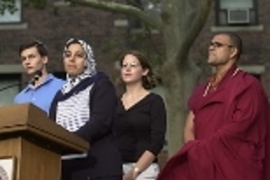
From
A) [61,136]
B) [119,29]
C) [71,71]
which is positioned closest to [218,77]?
[71,71]

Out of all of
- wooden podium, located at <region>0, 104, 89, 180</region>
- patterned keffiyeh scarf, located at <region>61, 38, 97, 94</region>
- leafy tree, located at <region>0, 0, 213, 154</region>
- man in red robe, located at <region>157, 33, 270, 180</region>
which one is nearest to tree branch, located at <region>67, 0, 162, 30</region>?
leafy tree, located at <region>0, 0, 213, 154</region>

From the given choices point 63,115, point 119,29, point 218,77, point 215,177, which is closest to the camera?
point 63,115

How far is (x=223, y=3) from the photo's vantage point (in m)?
19.5

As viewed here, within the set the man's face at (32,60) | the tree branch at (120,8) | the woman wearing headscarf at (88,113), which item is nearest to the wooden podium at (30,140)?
the woman wearing headscarf at (88,113)

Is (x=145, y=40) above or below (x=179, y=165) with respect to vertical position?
above

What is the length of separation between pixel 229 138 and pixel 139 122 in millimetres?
752

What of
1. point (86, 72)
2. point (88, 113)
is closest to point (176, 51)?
point (86, 72)

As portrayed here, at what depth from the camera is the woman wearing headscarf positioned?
13.1 ft

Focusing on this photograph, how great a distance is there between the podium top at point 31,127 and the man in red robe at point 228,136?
154 centimetres

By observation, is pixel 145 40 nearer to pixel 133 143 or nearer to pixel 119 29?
pixel 119 29

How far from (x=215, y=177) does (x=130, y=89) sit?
1.02 metres

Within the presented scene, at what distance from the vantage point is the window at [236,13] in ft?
→ 63.1

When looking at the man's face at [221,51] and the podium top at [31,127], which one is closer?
the podium top at [31,127]

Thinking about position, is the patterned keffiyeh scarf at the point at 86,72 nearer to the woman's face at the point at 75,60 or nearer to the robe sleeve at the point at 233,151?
the woman's face at the point at 75,60
